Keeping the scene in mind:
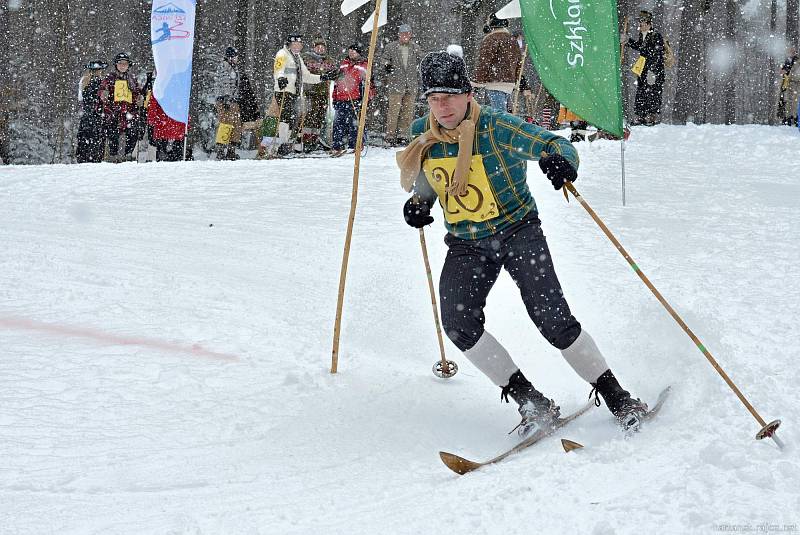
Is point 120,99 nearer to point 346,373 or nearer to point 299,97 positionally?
point 299,97

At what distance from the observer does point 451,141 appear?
3434mm

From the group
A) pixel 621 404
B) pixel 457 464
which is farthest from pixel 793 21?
pixel 457 464

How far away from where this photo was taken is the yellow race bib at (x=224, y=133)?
44.9 feet

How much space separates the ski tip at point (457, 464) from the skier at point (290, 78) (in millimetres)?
9723

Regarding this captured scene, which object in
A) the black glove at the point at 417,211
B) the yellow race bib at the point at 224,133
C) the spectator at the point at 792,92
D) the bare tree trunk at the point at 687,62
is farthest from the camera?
the bare tree trunk at the point at 687,62

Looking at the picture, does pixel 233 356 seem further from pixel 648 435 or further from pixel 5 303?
pixel 648 435

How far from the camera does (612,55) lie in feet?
24.3

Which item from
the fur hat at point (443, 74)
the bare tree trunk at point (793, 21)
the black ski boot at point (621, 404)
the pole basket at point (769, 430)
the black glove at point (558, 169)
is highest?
the bare tree trunk at point (793, 21)

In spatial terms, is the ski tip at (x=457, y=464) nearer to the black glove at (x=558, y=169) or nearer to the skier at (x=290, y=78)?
the black glove at (x=558, y=169)

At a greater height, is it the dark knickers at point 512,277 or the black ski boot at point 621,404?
the dark knickers at point 512,277

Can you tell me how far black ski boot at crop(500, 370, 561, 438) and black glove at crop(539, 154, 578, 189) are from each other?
2.92 ft

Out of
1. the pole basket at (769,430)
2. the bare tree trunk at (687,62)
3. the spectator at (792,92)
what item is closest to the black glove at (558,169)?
the pole basket at (769,430)

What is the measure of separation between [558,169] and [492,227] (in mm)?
399

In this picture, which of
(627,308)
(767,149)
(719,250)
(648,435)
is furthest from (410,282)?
(767,149)
